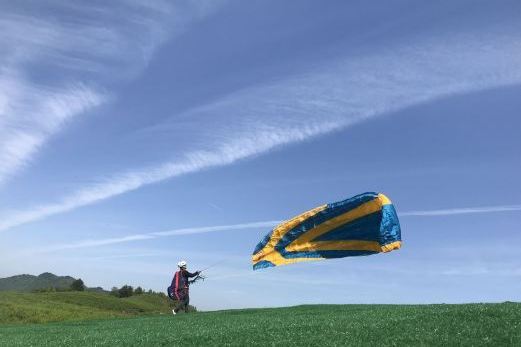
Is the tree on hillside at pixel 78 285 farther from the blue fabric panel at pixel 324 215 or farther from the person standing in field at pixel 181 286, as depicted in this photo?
the blue fabric panel at pixel 324 215

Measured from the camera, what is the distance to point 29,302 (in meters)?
60.3

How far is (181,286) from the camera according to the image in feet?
119

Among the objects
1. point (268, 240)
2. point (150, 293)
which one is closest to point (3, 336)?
point (268, 240)

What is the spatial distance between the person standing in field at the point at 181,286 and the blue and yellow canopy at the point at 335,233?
312 inches

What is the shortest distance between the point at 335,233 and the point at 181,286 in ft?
39.9

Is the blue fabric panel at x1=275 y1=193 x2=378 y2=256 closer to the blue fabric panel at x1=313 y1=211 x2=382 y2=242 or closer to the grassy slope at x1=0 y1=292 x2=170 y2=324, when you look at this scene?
the blue fabric panel at x1=313 y1=211 x2=382 y2=242

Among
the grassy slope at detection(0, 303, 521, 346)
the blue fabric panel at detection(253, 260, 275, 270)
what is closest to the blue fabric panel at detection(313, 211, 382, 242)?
the blue fabric panel at detection(253, 260, 275, 270)

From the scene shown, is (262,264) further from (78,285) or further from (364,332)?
(78,285)

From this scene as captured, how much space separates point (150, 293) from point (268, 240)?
210ft

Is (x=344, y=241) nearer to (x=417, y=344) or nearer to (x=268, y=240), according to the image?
(x=268, y=240)

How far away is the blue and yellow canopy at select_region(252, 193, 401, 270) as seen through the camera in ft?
89.1

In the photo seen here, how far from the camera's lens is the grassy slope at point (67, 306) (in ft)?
168

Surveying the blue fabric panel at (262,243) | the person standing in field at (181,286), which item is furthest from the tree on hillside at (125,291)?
→ the blue fabric panel at (262,243)

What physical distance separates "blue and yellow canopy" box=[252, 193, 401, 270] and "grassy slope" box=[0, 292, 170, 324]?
93.7ft
